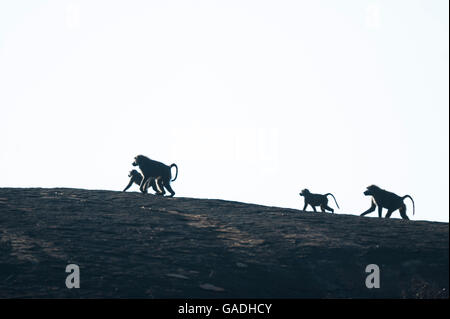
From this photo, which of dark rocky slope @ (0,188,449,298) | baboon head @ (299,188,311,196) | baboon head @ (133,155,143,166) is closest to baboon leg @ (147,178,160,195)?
baboon head @ (133,155,143,166)

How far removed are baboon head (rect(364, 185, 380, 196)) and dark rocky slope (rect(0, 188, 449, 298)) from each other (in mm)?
3945

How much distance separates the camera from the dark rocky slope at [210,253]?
51.0ft

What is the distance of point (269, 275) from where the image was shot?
1625 cm

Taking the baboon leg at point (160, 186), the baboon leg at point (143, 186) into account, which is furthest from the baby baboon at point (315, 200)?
the baboon leg at point (143, 186)

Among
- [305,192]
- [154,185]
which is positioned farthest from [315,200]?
[154,185]

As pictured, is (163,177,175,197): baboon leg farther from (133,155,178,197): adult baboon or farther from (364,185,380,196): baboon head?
(364,185,380,196): baboon head

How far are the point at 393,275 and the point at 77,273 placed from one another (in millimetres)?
6954

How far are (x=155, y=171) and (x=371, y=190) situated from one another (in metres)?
7.77

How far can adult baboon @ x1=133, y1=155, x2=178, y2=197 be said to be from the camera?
2678 centimetres

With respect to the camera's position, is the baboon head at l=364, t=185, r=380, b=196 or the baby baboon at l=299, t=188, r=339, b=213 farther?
the baby baboon at l=299, t=188, r=339, b=213
